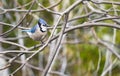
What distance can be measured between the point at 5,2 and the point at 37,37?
1.41 metres

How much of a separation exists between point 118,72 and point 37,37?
2.07 metres

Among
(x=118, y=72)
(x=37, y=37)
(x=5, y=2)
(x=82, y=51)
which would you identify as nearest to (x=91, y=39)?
(x=82, y=51)

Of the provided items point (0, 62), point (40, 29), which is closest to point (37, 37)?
point (40, 29)

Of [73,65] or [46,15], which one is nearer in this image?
[46,15]

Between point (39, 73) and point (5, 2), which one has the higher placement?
point (5, 2)

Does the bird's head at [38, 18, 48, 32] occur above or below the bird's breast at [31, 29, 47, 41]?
above

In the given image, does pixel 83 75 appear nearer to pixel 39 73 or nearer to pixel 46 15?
pixel 39 73

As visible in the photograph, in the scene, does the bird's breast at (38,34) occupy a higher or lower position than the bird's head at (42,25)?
lower

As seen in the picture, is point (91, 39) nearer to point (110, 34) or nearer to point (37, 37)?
point (110, 34)

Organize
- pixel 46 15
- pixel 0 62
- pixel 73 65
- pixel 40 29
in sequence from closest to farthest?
pixel 40 29
pixel 0 62
pixel 46 15
pixel 73 65

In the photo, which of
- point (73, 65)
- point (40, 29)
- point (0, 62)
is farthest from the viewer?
point (73, 65)

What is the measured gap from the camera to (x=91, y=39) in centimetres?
383

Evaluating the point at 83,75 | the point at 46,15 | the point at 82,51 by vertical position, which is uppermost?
the point at 46,15

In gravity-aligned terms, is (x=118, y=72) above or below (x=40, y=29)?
below
